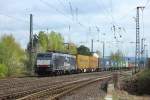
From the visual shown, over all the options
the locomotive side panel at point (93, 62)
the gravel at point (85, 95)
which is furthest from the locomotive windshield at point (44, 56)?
the locomotive side panel at point (93, 62)

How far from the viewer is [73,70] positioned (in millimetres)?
76312

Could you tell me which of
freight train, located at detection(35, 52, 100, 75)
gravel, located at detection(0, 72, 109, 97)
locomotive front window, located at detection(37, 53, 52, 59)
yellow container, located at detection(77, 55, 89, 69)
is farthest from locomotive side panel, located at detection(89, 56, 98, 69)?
gravel, located at detection(0, 72, 109, 97)

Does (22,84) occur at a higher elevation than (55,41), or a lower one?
lower

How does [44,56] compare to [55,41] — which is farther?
[55,41]

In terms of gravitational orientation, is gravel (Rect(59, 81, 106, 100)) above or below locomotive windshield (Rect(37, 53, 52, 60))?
below

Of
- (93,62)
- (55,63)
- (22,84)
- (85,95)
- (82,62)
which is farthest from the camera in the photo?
(93,62)

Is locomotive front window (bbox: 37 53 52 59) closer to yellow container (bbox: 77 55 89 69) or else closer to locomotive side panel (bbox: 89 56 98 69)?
yellow container (bbox: 77 55 89 69)

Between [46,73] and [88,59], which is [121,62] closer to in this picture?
[88,59]

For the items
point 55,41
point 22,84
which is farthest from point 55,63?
point 55,41

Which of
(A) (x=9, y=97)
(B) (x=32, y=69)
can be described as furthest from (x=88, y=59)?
(A) (x=9, y=97)

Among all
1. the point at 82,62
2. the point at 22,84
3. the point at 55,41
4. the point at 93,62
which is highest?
the point at 55,41

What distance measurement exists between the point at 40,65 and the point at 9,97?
1458 inches

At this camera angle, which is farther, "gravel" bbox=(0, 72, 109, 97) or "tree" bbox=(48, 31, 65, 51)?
"tree" bbox=(48, 31, 65, 51)

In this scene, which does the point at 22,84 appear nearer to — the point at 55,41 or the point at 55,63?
the point at 55,63
